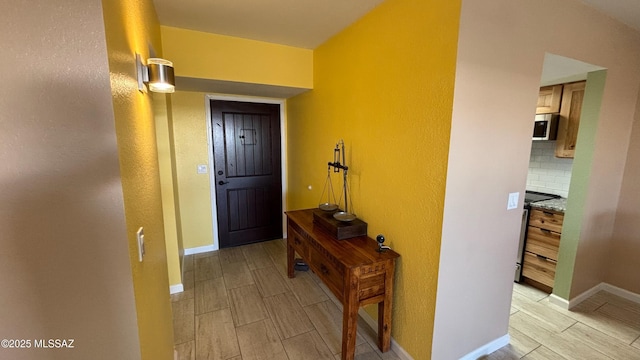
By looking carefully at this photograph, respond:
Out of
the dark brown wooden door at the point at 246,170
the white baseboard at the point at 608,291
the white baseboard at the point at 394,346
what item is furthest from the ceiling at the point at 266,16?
the white baseboard at the point at 608,291

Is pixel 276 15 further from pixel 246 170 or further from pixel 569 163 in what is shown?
pixel 569 163

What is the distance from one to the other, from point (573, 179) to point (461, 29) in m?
2.00

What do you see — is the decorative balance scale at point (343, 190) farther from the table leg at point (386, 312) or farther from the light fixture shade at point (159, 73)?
the light fixture shade at point (159, 73)

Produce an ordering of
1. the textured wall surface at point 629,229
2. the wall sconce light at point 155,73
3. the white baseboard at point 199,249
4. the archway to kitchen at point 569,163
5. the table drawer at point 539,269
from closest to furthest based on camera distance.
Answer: the wall sconce light at point 155,73
the archway to kitchen at point 569,163
the textured wall surface at point 629,229
the table drawer at point 539,269
the white baseboard at point 199,249

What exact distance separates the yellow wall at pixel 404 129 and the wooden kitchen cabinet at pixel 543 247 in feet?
5.97

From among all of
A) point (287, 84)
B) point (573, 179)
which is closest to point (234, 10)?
point (287, 84)

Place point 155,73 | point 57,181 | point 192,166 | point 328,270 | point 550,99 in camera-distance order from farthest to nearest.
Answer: point 192,166 → point 550,99 → point 328,270 → point 155,73 → point 57,181

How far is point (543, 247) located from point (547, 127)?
128 cm

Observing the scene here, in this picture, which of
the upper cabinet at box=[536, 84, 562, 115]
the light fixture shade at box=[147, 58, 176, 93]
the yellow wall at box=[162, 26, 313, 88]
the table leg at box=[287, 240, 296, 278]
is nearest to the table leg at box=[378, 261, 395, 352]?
the table leg at box=[287, 240, 296, 278]

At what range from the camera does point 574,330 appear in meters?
2.13

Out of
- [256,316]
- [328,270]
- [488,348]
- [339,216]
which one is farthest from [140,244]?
[488,348]

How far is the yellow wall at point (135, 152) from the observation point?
32.0 inches

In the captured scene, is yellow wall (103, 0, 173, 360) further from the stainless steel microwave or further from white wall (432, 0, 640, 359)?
the stainless steel microwave

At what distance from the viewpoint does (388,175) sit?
6.22ft
